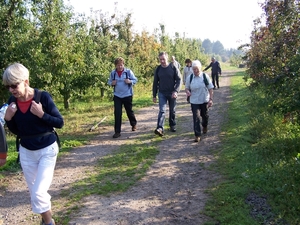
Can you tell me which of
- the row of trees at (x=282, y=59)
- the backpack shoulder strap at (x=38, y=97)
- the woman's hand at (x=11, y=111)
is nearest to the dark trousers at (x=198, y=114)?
the row of trees at (x=282, y=59)

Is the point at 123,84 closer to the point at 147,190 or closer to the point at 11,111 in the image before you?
the point at 147,190

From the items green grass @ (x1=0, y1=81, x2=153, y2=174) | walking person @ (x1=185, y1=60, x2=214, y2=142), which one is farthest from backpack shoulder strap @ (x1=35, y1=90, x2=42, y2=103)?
walking person @ (x1=185, y1=60, x2=214, y2=142)

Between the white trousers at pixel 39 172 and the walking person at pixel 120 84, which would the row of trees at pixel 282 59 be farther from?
the white trousers at pixel 39 172

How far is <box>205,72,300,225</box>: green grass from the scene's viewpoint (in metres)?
4.15

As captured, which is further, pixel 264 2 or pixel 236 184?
pixel 264 2

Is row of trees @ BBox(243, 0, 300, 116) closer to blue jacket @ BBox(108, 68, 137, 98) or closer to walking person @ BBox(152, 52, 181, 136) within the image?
walking person @ BBox(152, 52, 181, 136)

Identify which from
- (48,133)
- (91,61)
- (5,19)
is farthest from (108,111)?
(48,133)

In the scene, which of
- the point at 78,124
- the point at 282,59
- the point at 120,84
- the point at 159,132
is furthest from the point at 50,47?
the point at 282,59

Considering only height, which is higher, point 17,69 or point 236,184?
point 17,69

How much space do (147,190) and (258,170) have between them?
1892 mm

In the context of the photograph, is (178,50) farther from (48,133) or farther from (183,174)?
(48,133)

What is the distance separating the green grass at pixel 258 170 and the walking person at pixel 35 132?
2.07 metres

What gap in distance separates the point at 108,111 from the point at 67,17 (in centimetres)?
384

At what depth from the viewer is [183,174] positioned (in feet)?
18.7
